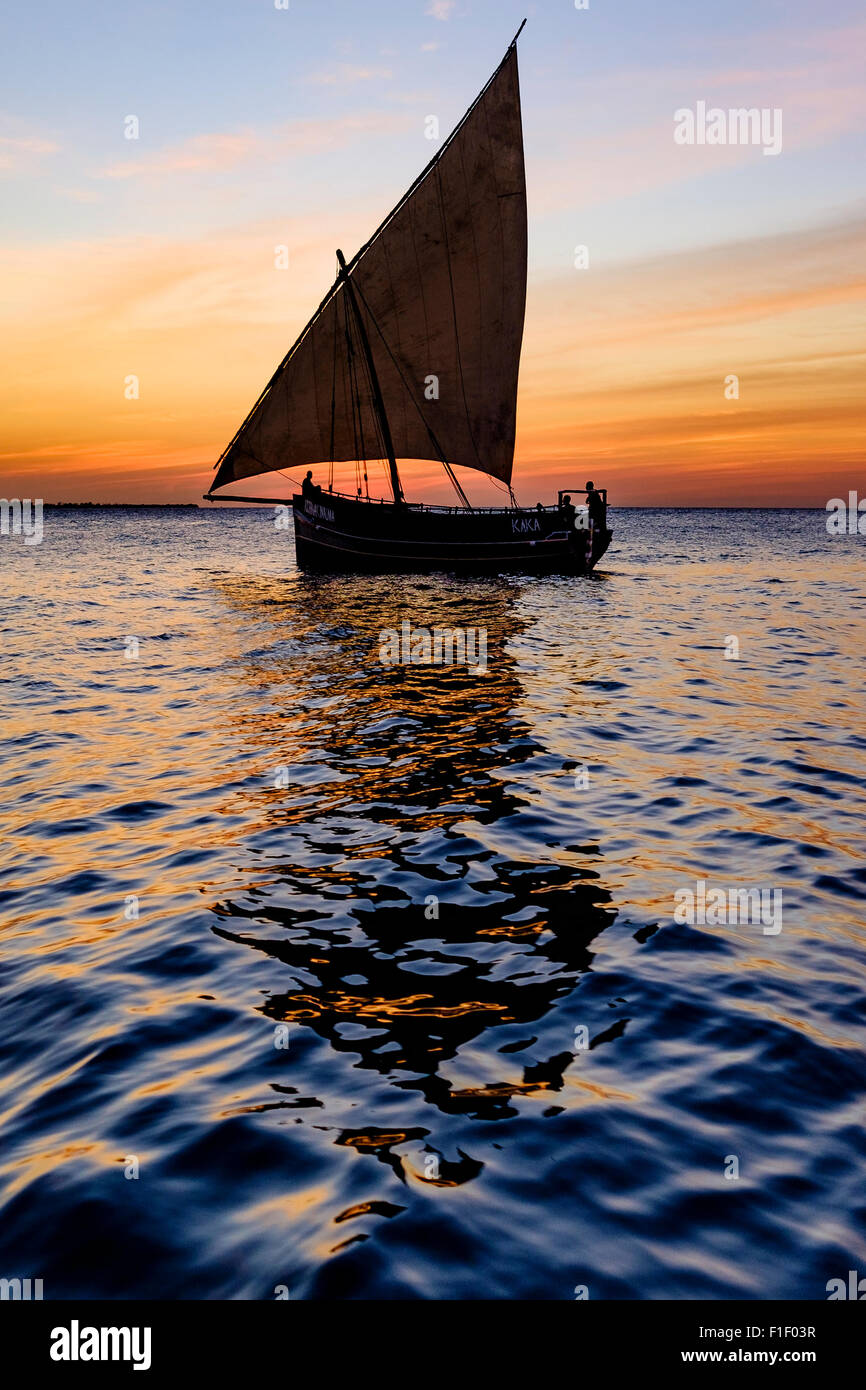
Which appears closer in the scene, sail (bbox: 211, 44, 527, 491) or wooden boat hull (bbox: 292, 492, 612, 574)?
sail (bbox: 211, 44, 527, 491)

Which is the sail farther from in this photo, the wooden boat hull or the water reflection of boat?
the wooden boat hull

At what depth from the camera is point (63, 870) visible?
7785 millimetres

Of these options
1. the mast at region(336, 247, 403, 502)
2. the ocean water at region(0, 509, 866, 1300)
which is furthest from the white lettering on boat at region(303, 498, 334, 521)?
the ocean water at region(0, 509, 866, 1300)

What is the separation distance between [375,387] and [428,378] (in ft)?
7.42

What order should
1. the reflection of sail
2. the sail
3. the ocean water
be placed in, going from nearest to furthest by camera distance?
the ocean water < the reflection of sail < the sail

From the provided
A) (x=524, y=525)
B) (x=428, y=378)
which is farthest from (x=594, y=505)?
(x=428, y=378)

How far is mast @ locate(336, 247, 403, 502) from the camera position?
3603 cm

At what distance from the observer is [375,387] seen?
37.2 meters

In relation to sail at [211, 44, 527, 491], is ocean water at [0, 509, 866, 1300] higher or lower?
lower

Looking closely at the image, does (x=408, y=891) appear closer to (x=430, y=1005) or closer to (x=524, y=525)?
(x=430, y=1005)

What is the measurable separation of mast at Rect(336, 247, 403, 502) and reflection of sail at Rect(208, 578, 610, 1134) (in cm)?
2570
